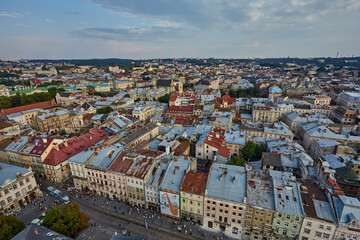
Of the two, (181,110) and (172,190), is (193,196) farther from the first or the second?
(181,110)

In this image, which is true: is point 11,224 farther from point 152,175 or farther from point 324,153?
point 324,153

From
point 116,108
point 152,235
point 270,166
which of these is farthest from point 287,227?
point 116,108

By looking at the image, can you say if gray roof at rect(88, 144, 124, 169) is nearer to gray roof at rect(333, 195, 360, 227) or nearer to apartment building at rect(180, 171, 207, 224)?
apartment building at rect(180, 171, 207, 224)

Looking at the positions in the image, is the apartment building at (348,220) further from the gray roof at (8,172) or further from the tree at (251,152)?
the gray roof at (8,172)

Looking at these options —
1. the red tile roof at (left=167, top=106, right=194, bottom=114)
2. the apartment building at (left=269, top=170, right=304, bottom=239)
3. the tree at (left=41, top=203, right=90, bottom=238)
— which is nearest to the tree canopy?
the red tile roof at (left=167, top=106, right=194, bottom=114)

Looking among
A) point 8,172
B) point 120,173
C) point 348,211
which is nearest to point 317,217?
point 348,211
